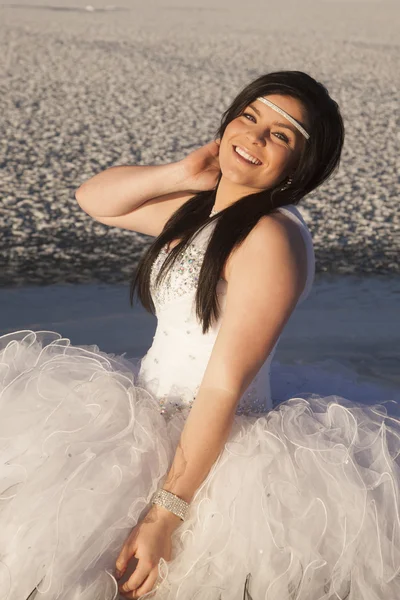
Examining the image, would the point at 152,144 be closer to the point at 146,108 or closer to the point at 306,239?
the point at 146,108

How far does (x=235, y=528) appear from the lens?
2383mm

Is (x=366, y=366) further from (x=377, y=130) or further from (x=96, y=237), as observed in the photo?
(x=377, y=130)

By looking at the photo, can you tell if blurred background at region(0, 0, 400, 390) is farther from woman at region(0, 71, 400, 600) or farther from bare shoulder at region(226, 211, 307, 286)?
bare shoulder at region(226, 211, 307, 286)

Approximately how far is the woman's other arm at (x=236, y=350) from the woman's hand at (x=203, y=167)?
548 mm

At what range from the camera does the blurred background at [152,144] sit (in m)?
5.61

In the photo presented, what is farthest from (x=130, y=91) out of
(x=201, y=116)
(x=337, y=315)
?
(x=337, y=315)

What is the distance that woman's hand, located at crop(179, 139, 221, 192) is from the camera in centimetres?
300

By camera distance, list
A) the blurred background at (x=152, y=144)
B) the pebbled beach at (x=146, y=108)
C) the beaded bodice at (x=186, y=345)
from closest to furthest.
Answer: the beaded bodice at (x=186, y=345), the blurred background at (x=152, y=144), the pebbled beach at (x=146, y=108)

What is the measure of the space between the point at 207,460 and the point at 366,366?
9.08 feet

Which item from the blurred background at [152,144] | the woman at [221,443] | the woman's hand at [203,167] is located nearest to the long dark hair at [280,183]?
the woman at [221,443]

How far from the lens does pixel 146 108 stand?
1068 cm

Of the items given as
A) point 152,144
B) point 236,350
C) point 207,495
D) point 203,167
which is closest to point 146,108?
point 152,144

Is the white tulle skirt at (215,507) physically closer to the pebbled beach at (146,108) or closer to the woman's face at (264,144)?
the woman's face at (264,144)

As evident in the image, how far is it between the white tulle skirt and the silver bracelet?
0.03 meters
